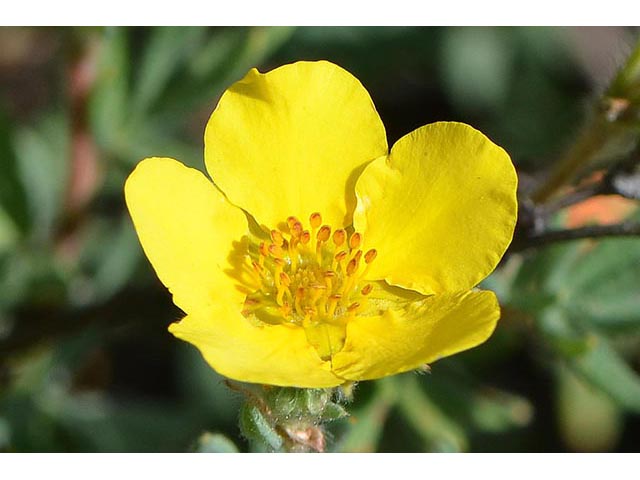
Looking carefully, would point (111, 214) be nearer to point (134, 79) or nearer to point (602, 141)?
point (134, 79)

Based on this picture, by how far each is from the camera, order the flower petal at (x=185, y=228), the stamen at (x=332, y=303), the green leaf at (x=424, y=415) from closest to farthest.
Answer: the flower petal at (x=185, y=228) → the stamen at (x=332, y=303) → the green leaf at (x=424, y=415)

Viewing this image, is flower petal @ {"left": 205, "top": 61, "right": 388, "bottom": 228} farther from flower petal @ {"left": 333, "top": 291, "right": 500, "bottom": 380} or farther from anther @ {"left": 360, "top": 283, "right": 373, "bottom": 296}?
flower petal @ {"left": 333, "top": 291, "right": 500, "bottom": 380}

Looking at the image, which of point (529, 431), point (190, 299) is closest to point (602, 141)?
point (190, 299)

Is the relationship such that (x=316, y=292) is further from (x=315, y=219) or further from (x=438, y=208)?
(x=438, y=208)

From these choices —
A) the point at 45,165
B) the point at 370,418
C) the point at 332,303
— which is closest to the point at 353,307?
the point at 332,303

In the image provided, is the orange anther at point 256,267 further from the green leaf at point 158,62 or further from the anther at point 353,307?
the green leaf at point 158,62

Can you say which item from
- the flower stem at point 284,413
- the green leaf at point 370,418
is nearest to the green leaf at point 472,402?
the green leaf at point 370,418
